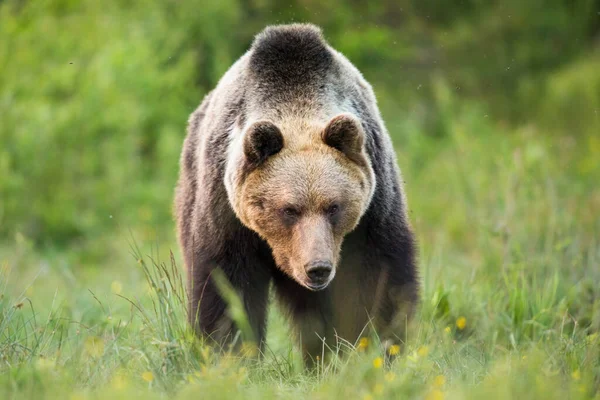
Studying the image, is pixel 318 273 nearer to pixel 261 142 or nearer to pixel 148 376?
pixel 261 142

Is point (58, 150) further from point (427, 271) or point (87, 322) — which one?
point (427, 271)

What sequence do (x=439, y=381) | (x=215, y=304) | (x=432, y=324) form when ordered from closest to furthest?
(x=439, y=381) < (x=215, y=304) < (x=432, y=324)

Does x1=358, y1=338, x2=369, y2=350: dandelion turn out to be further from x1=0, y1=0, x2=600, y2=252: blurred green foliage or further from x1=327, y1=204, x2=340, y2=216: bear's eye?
x1=0, y1=0, x2=600, y2=252: blurred green foliage

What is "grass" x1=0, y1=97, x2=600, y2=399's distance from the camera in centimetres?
372

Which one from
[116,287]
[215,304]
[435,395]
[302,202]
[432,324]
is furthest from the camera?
[116,287]

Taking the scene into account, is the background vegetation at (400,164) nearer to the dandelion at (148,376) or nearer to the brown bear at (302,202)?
the dandelion at (148,376)

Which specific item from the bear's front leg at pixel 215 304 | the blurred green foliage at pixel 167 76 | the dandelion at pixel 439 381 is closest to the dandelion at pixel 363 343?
the dandelion at pixel 439 381

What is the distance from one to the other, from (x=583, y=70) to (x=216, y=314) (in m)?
11.1

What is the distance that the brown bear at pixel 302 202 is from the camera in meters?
Answer: 4.52

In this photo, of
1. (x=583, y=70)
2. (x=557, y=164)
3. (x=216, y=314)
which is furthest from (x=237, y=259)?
(x=583, y=70)

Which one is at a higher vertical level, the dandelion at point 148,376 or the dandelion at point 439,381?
the dandelion at point 439,381

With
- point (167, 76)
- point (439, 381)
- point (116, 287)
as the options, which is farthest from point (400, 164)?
point (439, 381)

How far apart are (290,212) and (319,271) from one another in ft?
1.24

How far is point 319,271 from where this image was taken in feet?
14.2
